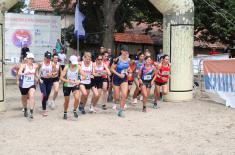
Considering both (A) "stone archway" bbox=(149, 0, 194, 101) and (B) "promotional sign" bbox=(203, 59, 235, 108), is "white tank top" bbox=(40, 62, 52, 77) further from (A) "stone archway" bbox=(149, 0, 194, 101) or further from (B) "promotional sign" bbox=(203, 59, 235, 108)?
(B) "promotional sign" bbox=(203, 59, 235, 108)

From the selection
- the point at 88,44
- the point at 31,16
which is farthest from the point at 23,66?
the point at 88,44

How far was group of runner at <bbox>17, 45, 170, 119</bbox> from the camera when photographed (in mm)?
10578

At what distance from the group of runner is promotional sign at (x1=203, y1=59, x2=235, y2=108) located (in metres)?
1.74

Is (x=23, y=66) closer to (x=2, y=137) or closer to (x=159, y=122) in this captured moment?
(x=2, y=137)

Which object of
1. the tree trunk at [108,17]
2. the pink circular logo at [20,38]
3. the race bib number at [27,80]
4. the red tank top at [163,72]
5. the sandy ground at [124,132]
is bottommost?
the sandy ground at [124,132]

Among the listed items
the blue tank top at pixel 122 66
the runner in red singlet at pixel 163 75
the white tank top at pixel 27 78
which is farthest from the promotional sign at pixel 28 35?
the blue tank top at pixel 122 66

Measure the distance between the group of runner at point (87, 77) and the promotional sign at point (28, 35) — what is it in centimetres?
884

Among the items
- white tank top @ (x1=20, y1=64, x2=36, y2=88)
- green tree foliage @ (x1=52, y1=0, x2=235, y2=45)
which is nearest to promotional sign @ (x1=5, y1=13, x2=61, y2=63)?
green tree foliage @ (x1=52, y1=0, x2=235, y2=45)

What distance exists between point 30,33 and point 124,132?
13566 mm

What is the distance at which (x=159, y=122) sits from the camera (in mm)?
10461

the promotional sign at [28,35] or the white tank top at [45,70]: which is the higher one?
the promotional sign at [28,35]

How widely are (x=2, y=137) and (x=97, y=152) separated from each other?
2174mm

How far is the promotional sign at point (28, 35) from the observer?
2106cm

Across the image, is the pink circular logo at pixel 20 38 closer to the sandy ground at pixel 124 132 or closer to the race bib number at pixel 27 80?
the sandy ground at pixel 124 132
